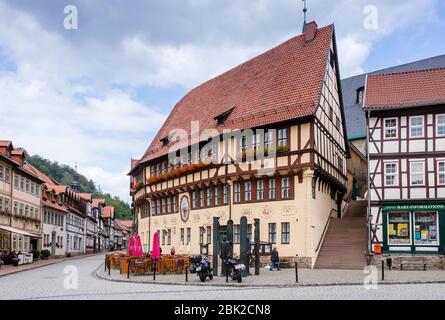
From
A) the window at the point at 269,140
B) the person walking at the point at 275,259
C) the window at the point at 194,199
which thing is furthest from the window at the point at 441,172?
the window at the point at 194,199

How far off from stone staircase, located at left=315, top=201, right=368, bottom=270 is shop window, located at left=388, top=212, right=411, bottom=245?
1.76 meters

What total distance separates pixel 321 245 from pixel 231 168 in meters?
7.27

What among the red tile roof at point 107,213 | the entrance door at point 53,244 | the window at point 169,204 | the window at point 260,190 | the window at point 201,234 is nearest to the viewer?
the window at point 260,190

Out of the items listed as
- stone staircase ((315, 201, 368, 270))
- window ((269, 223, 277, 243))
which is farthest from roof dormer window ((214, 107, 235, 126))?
stone staircase ((315, 201, 368, 270))

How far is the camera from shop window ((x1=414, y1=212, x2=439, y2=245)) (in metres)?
30.7

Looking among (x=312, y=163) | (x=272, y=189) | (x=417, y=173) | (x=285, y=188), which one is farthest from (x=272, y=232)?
(x=417, y=173)

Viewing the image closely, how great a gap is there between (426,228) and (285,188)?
25.9ft

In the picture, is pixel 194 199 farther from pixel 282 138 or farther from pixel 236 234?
pixel 282 138

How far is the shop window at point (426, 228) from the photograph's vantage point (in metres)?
30.7

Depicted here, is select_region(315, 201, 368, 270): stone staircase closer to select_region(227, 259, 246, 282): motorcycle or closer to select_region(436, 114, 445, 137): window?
select_region(436, 114, 445, 137): window

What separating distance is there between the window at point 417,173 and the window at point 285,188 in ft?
22.0

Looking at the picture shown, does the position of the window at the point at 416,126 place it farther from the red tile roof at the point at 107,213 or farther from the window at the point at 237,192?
the red tile roof at the point at 107,213
